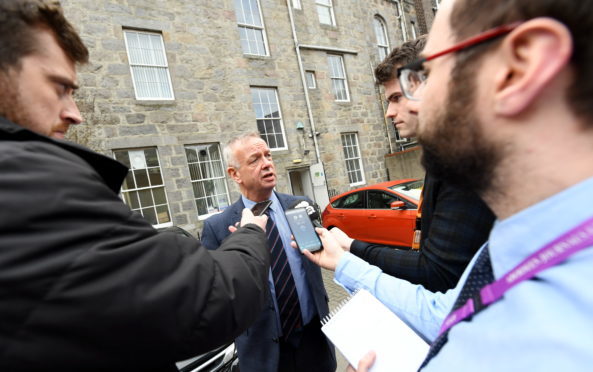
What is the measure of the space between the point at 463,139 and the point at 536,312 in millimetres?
388

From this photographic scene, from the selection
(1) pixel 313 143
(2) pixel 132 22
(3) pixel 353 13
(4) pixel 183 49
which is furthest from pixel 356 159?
(2) pixel 132 22

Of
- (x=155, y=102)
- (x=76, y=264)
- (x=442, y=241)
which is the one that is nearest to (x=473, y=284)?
(x=442, y=241)

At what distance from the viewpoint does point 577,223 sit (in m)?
0.53

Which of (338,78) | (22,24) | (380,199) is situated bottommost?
(380,199)

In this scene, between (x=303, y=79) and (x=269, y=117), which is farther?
(x=303, y=79)

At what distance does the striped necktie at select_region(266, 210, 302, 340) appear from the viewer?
2.08m

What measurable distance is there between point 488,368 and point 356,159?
485 inches

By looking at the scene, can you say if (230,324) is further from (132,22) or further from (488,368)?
(132,22)

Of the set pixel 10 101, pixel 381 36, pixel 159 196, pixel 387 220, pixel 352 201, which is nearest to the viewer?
pixel 10 101

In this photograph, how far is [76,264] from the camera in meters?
0.70

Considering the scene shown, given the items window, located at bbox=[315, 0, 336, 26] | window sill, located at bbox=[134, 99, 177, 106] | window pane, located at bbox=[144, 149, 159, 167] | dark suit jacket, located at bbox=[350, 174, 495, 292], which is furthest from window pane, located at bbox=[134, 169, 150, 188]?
window, located at bbox=[315, 0, 336, 26]

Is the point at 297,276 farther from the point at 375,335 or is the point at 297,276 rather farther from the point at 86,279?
the point at 86,279

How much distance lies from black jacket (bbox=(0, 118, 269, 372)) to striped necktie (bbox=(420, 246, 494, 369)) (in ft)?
1.83

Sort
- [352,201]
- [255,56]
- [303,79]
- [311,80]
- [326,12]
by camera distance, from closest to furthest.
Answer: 1. [352,201]
2. [255,56]
3. [303,79]
4. [311,80]
5. [326,12]
